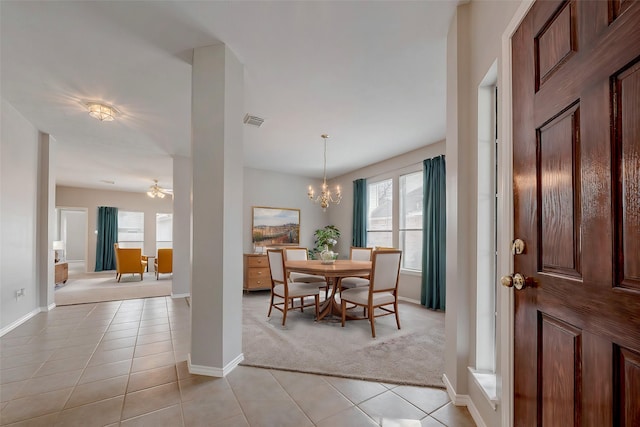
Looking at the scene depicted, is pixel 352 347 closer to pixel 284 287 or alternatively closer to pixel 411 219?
pixel 284 287

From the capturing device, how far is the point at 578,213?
2.85ft

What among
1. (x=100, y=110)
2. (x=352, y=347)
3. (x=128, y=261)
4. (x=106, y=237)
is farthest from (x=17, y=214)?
(x=106, y=237)

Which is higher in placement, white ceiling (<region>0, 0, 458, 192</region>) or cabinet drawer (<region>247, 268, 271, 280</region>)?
white ceiling (<region>0, 0, 458, 192</region>)

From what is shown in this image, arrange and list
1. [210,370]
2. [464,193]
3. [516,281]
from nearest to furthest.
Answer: [516,281], [464,193], [210,370]

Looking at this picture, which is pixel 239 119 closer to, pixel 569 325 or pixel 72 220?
pixel 569 325

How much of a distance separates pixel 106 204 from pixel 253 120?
27.0ft

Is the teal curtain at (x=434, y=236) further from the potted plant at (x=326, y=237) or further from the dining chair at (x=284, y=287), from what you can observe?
the potted plant at (x=326, y=237)

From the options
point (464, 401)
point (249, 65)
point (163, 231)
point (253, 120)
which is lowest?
point (464, 401)

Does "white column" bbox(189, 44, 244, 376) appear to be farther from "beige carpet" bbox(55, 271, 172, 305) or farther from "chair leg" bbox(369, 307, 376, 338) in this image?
"beige carpet" bbox(55, 271, 172, 305)

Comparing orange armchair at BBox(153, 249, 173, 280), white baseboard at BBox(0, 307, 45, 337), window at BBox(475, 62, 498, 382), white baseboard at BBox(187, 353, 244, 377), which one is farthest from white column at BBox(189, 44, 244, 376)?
orange armchair at BBox(153, 249, 173, 280)

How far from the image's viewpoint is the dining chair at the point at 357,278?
165 inches

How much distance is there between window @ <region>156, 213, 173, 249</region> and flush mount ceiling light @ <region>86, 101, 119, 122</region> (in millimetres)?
7195

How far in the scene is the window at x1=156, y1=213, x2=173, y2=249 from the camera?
389 inches

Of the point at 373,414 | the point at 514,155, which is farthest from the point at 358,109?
the point at 373,414
